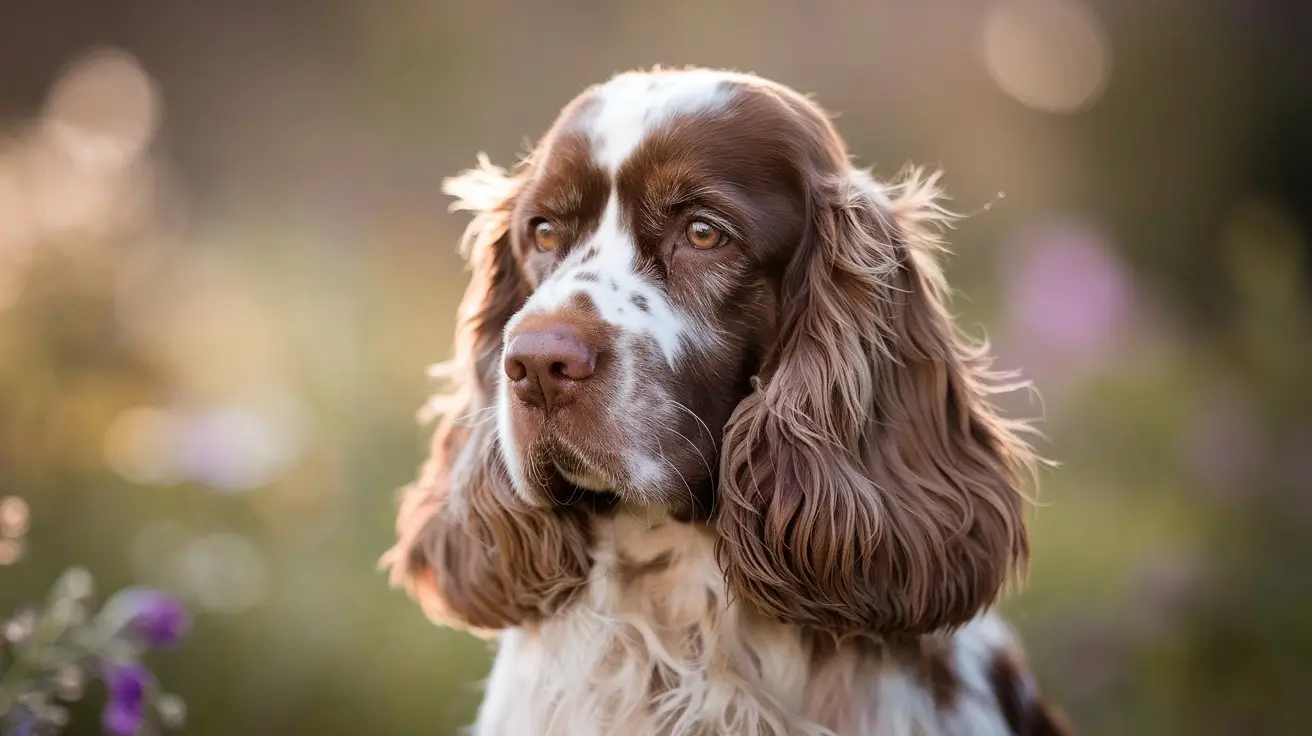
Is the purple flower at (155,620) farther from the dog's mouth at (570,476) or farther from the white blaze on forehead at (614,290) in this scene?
the white blaze on forehead at (614,290)

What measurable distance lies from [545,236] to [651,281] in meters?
0.31

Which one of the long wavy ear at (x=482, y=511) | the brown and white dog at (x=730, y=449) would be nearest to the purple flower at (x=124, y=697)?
the long wavy ear at (x=482, y=511)

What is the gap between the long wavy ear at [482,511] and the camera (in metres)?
2.55

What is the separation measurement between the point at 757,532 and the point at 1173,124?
14.2 feet

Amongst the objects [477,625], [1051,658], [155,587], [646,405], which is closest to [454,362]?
[477,625]

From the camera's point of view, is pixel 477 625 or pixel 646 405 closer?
pixel 646 405

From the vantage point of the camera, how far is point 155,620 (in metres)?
2.70

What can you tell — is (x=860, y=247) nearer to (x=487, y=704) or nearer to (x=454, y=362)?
(x=454, y=362)

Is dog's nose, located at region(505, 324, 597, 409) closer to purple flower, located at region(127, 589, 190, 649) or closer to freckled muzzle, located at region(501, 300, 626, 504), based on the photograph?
freckled muzzle, located at region(501, 300, 626, 504)

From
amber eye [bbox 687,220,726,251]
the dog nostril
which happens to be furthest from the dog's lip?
amber eye [bbox 687,220,726,251]

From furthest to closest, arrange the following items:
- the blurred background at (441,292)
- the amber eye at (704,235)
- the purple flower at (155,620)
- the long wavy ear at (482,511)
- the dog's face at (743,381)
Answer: the blurred background at (441,292) < the purple flower at (155,620) < the long wavy ear at (482,511) < the amber eye at (704,235) < the dog's face at (743,381)

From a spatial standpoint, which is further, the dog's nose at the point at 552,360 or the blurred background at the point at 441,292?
the blurred background at the point at 441,292

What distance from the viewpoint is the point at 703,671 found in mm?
2467

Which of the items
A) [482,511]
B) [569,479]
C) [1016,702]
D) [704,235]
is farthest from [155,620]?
[1016,702]
